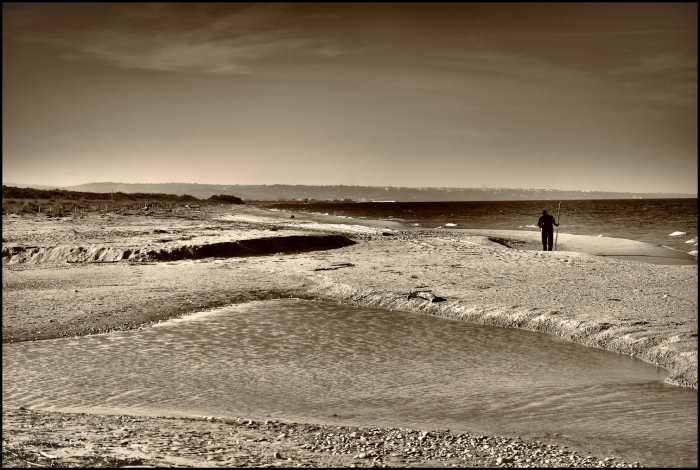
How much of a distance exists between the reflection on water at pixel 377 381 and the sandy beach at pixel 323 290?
0.67 meters

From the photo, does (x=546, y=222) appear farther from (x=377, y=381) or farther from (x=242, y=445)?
(x=242, y=445)

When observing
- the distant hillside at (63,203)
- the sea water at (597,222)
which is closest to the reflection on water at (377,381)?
the sea water at (597,222)

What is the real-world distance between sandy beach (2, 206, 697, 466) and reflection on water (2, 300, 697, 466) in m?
0.67

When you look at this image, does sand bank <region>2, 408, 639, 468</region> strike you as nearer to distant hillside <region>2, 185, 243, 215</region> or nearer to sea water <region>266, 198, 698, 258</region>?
sea water <region>266, 198, 698, 258</region>

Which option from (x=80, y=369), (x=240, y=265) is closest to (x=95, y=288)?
(x=240, y=265)

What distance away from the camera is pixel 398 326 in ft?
45.3

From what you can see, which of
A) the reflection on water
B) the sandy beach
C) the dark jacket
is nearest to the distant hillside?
the sandy beach

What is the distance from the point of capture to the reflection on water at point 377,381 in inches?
318

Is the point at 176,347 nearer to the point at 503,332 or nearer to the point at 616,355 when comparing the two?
the point at 503,332

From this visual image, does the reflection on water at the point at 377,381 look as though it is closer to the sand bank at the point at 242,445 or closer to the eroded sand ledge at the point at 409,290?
the sand bank at the point at 242,445

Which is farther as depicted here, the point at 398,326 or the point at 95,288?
the point at 95,288

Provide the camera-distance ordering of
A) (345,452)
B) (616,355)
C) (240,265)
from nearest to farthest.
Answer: (345,452)
(616,355)
(240,265)

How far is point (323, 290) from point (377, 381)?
308 inches

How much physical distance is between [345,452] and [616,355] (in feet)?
21.8
